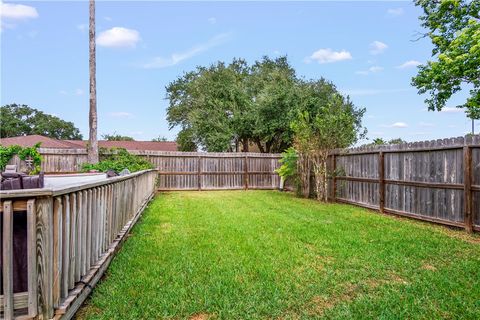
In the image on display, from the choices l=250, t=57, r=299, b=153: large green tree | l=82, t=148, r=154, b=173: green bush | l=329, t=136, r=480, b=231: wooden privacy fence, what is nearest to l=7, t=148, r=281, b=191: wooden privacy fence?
l=82, t=148, r=154, b=173: green bush

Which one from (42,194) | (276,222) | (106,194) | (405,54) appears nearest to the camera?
(42,194)

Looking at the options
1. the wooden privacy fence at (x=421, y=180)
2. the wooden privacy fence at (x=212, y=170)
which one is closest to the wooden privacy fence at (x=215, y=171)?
the wooden privacy fence at (x=212, y=170)

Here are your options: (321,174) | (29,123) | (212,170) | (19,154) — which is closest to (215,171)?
(212,170)

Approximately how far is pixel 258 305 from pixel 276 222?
3.93 metres

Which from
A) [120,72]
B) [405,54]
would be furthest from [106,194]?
[405,54]

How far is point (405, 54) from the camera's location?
14156 millimetres

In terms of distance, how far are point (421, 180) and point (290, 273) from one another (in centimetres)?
487

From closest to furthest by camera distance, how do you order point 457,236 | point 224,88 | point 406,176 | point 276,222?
point 457,236 → point 276,222 → point 406,176 → point 224,88

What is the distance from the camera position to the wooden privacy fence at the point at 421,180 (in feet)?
19.5

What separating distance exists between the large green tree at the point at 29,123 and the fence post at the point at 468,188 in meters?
43.2

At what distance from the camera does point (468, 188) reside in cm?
592

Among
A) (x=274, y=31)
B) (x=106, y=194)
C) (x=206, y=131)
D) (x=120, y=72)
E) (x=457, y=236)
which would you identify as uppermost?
(x=274, y=31)

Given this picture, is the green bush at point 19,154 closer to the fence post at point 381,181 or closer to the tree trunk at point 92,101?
the tree trunk at point 92,101

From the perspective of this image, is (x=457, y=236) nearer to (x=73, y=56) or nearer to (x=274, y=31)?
(x=274, y=31)
